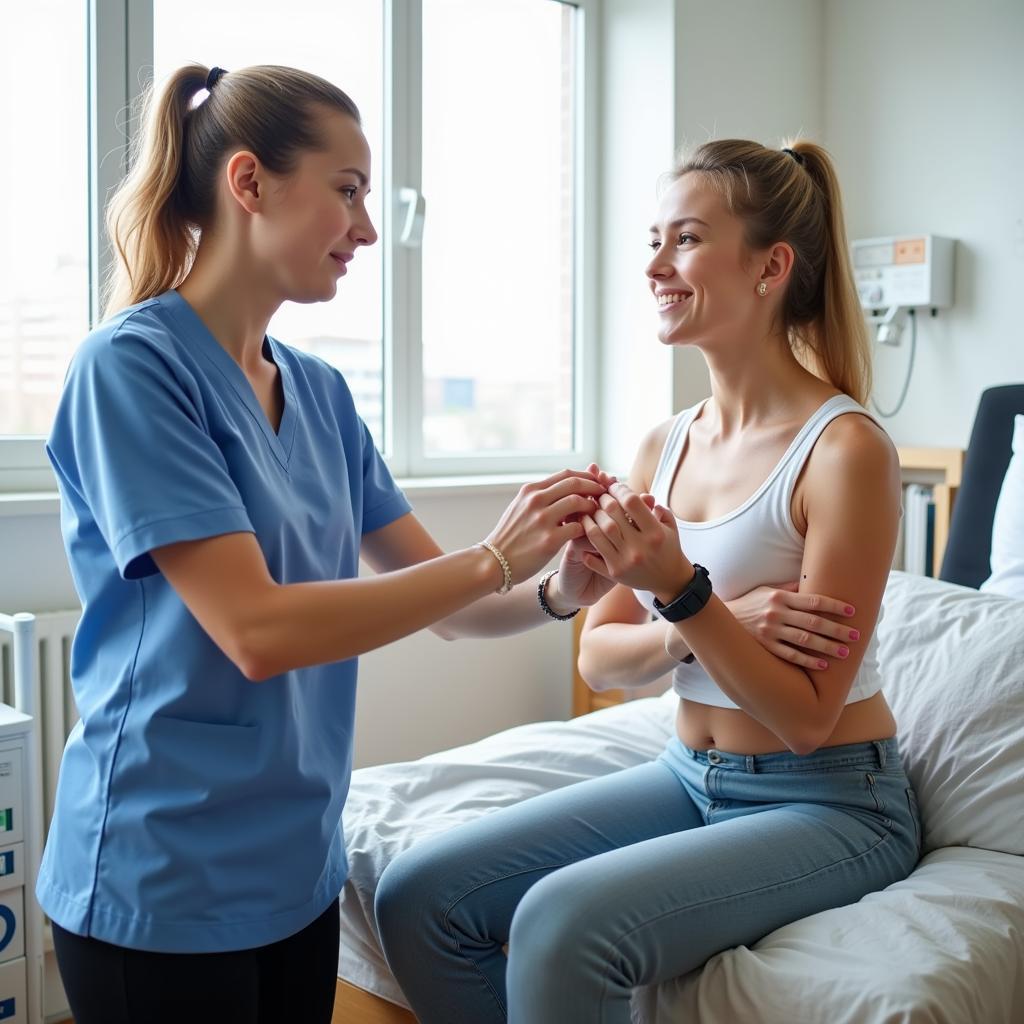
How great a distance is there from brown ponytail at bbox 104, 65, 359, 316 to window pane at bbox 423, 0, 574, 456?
1.70 metres

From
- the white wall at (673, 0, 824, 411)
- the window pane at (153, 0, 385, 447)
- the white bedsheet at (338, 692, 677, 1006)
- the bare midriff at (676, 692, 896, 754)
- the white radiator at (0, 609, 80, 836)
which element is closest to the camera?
the bare midriff at (676, 692, 896, 754)

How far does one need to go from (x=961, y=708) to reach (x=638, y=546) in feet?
1.96

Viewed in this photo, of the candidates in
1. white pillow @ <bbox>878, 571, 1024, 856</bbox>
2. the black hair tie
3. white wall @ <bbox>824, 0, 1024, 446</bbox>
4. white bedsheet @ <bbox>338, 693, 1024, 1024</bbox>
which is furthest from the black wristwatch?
white wall @ <bbox>824, 0, 1024, 446</bbox>

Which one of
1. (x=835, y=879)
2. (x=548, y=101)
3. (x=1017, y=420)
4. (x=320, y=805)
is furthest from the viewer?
(x=548, y=101)

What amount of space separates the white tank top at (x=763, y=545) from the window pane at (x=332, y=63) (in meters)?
1.24

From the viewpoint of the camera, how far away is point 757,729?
1400 millimetres

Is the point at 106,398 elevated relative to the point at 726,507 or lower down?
elevated

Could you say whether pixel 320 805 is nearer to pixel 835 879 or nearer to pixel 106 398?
pixel 106 398

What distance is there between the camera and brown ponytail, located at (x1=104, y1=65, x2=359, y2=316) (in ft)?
3.78

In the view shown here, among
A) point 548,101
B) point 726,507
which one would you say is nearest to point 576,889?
point 726,507

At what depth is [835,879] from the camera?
4.25ft

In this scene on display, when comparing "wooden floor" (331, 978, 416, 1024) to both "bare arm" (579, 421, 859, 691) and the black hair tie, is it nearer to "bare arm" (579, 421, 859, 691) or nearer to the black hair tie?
"bare arm" (579, 421, 859, 691)

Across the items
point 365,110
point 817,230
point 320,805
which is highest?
point 365,110

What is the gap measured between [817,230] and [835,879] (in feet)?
2.75
